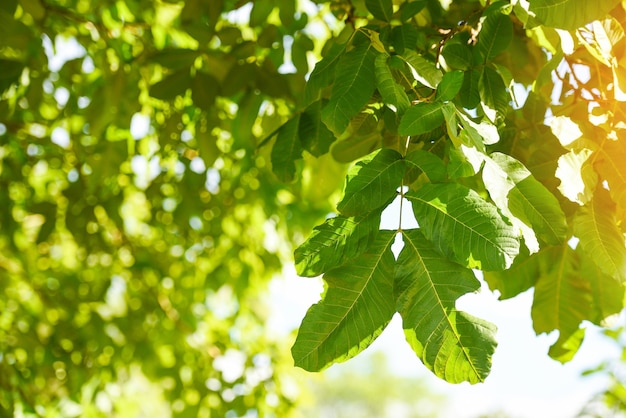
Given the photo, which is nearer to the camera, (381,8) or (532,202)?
(532,202)

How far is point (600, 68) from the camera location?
3.32 feet

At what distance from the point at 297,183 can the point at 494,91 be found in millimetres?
780

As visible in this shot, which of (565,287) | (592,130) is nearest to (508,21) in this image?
(592,130)

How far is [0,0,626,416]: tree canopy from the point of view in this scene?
0.70m

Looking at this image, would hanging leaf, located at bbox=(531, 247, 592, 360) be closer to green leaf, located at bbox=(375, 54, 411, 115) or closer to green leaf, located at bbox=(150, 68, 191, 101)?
green leaf, located at bbox=(375, 54, 411, 115)

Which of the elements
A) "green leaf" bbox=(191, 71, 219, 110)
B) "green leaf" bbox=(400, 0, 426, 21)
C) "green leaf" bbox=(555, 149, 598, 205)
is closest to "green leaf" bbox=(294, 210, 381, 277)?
"green leaf" bbox=(555, 149, 598, 205)

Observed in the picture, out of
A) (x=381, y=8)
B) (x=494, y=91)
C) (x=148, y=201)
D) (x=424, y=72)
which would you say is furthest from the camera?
(x=148, y=201)

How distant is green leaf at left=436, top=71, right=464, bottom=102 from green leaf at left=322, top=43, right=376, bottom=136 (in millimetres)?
112

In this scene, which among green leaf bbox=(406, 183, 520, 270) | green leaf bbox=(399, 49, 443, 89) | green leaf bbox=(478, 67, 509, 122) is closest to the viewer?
green leaf bbox=(406, 183, 520, 270)

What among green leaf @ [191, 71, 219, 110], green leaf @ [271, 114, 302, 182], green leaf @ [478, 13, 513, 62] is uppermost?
green leaf @ [478, 13, 513, 62]

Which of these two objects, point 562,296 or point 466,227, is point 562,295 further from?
point 466,227

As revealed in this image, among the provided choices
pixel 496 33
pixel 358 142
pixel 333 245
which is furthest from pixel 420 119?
pixel 358 142

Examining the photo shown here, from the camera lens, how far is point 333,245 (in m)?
0.70

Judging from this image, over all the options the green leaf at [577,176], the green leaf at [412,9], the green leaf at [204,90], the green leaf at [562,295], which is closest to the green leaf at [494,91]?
the green leaf at [577,176]
